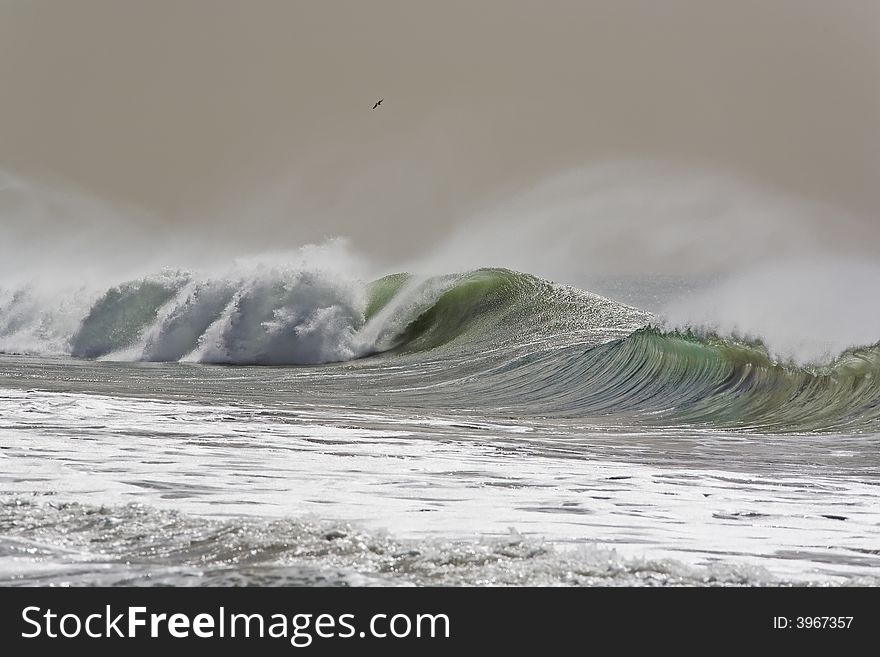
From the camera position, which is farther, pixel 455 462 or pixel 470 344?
pixel 470 344

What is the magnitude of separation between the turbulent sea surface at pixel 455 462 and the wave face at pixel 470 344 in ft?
0.23

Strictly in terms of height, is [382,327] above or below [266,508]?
above

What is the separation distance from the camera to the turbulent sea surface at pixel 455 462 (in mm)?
5395

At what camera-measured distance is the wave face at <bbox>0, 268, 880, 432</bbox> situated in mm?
13898

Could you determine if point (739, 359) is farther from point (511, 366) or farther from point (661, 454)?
point (661, 454)

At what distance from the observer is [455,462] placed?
8.81m

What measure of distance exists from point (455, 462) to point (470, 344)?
12198mm

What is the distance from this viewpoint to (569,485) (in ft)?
25.7

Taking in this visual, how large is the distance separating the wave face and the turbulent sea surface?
0.07 m

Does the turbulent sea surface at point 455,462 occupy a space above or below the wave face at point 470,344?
below
